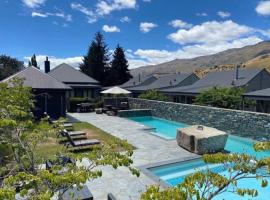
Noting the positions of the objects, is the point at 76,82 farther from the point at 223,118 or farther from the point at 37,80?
the point at 223,118

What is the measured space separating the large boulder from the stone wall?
3.64m

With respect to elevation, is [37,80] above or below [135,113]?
above

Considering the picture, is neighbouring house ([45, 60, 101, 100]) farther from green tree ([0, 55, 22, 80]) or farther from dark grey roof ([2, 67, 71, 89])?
green tree ([0, 55, 22, 80])

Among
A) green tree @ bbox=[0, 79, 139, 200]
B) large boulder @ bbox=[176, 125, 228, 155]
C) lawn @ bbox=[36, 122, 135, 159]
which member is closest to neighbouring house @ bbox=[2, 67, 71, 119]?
lawn @ bbox=[36, 122, 135, 159]

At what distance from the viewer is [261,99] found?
22422 mm

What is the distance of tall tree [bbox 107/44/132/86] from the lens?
61250 mm

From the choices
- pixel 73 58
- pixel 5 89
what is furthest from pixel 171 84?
pixel 73 58

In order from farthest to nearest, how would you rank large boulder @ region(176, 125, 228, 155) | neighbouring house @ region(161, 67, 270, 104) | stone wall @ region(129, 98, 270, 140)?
neighbouring house @ region(161, 67, 270, 104)
stone wall @ region(129, 98, 270, 140)
large boulder @ region(176, 125, 228, 155)

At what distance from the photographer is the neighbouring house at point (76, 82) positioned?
35.0 metres

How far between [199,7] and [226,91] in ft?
45.7

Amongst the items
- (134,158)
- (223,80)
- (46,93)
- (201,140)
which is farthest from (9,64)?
(201,140)

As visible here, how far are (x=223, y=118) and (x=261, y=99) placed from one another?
248 inches

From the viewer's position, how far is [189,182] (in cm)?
330

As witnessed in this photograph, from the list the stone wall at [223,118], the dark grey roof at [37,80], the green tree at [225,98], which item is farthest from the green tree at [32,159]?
the green tree at [225,98]
